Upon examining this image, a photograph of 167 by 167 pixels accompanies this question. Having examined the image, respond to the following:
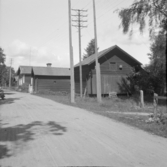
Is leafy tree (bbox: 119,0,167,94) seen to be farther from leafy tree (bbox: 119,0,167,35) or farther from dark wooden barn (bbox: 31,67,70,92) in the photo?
dark wooden barn (bbox: 31,67,70,92)

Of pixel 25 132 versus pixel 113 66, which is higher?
pixel 113 66

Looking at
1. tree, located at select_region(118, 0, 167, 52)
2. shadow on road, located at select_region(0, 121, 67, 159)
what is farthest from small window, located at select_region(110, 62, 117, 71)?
shadow on road, located at select_region(0, 121, 67, 159)

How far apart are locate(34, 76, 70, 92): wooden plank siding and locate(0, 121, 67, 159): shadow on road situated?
2743 cm

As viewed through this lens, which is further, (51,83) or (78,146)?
(51,83)

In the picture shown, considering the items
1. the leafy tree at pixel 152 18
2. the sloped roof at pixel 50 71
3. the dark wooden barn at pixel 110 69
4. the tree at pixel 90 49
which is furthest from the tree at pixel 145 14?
the tree at pixel 90 49

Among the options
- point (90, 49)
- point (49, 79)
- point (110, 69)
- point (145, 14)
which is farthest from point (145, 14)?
point (90, 49)

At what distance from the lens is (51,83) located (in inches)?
1428

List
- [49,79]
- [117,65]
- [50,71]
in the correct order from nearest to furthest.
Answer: [117,65]
[49,79]
[50,71]

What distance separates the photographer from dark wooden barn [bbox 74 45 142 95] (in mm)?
25344

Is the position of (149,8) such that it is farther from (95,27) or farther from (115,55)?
(115,55)

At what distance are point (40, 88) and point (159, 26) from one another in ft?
77.2

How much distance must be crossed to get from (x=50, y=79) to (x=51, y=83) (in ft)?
2.39

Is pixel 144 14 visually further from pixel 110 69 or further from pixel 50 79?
pixel 50 79

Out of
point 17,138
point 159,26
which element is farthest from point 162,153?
point 159,26
